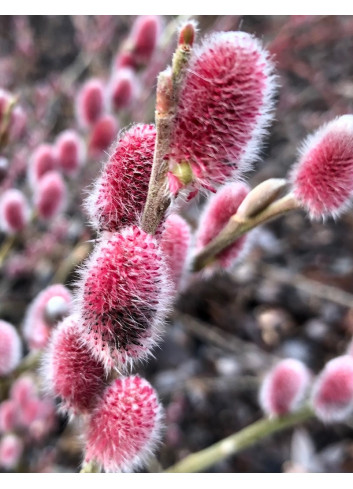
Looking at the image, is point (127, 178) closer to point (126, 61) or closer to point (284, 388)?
point (284, 388)

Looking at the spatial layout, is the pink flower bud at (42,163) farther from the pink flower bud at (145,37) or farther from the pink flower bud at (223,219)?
the pink flower bud at (223,219)

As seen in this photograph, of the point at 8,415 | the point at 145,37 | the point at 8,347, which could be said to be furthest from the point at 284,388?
the point at 145,37

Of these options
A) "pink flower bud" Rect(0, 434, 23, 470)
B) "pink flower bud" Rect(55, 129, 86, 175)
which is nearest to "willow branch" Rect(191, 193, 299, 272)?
"pink flower bud" Rect(55, 129, 86, 175)

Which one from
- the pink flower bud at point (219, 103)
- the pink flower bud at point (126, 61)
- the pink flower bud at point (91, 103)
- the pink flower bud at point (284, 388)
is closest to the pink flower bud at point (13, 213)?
the pink flower bud at point (91, 103)

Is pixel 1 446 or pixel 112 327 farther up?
pixel 112 327

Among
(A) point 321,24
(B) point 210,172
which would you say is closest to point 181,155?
(B) point 210,172

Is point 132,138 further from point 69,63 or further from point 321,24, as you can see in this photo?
point 69,63
